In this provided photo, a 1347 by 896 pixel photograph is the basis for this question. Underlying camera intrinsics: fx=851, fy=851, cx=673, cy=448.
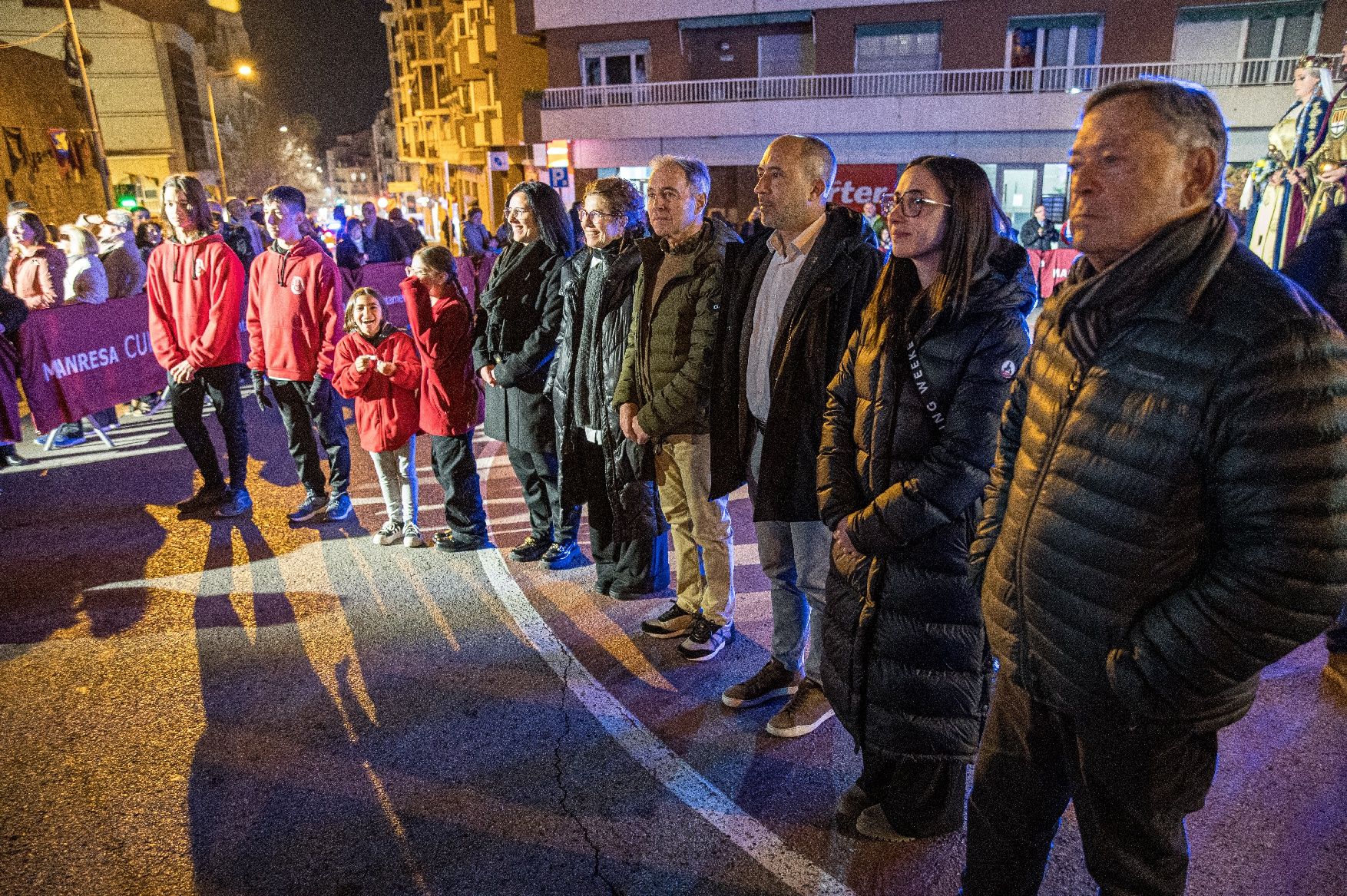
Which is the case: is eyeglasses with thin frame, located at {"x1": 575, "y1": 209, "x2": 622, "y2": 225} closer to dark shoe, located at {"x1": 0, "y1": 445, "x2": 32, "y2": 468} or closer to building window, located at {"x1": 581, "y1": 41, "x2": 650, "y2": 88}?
dark shoe, located at {"x1": 0, "y1": 445, "x2": 32, "y2": 468}

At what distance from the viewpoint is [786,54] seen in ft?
96.0

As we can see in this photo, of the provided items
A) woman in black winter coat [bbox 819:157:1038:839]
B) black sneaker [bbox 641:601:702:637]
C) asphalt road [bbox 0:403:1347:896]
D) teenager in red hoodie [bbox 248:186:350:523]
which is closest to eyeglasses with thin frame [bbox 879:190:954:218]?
woman in black winter coat [bbox 819:157:1038:839]

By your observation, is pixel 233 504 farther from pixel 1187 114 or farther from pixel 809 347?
pixel 1187 114

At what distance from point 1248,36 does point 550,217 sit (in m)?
28.2

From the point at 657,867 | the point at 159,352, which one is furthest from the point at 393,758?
the point at 159,352

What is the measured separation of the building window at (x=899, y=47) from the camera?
89.8 ft

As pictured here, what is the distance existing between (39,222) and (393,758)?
917cm

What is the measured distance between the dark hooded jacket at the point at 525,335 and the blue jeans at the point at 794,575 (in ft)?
6.35

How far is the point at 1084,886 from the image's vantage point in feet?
9.60

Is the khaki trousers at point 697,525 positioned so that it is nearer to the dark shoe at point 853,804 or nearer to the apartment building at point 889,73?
the dark shoe at point 853,804

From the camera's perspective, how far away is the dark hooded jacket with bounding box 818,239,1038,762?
277 cm

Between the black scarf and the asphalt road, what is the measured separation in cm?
202

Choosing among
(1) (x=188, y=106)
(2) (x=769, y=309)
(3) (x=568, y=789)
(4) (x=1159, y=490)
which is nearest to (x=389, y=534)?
(3) (x=568, y=789)

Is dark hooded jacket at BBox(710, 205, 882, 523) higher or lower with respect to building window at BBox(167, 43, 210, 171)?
lower
